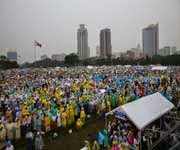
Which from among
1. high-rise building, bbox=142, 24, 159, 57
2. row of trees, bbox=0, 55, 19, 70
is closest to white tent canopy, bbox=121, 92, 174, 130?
row of trees, bbox=0, 55, 19, 70

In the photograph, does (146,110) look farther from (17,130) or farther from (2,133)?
(2,133)

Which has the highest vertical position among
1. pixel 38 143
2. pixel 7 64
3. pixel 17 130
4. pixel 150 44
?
pixel 150 44

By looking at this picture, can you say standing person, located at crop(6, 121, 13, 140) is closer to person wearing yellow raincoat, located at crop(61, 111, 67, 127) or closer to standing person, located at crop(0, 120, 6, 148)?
standing person, located at crop(0, 120, 6, 148)

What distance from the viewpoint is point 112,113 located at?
8.40 m

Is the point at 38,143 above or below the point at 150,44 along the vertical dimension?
below

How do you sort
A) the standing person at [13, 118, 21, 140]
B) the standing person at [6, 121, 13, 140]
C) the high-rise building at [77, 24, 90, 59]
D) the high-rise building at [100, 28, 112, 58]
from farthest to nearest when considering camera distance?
the high-rise building at [100, 28, 112, 58], the high-rise building at [77, 24, 90, 59], the standing person at [13, 118, 21, 140], the standing person at [6, 121, 13, 140]

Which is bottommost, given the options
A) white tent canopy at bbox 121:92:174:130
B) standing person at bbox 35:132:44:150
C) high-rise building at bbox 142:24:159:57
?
standing person at bbox 35:132:44:150

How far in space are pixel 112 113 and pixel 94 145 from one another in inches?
55.2

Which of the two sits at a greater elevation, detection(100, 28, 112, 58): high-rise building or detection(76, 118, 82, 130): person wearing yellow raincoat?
detection(100, 28, 112, 58): high-rise building

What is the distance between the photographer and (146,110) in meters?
8.47

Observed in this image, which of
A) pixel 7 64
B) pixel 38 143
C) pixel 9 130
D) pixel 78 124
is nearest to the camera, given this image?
pixel 38 143

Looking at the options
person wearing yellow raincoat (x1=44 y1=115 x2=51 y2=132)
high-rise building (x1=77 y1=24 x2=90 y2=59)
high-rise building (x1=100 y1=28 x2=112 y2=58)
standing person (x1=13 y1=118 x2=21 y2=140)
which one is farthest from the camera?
high-rise building (x1=100 y1=28 x2=112 y2=58)

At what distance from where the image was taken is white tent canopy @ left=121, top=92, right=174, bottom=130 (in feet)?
25.2

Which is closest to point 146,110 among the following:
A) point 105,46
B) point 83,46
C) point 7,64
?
point 7,64
